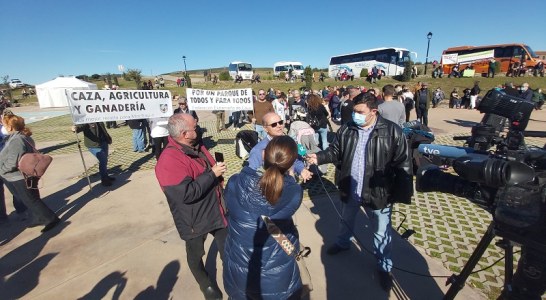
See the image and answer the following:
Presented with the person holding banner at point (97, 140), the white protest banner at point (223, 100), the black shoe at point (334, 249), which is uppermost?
the white protest banner at point (223, 100)

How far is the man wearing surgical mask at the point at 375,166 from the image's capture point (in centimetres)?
256

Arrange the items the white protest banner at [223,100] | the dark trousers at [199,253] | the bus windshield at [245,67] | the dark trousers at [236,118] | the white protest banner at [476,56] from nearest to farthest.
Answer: the dark trousers at [199,253], the white protest banner at [223,100], the dark trousers at [236,118], the white protest banner at [476,56], the bus windshield at [245,67]

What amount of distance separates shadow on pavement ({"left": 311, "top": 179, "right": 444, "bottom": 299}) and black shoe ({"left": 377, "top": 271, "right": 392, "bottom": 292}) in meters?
0.04

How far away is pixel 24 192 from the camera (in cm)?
397

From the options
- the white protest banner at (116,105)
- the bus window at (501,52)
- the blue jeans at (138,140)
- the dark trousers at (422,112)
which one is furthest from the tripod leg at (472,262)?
the bus window at (501,52)

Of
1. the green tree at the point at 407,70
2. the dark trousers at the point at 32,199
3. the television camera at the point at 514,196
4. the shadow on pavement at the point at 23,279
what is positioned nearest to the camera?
the television camera at the point at 514,196

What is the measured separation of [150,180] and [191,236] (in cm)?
439

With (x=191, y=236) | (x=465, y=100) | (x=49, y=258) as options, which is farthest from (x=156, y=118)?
(x=465, y=100)

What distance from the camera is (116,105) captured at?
19.1ft

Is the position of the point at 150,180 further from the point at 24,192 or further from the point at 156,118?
the point at 24,192

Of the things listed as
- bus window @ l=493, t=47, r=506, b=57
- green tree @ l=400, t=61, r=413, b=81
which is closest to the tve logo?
green tree @ l=400, t=61, r=413, b=81

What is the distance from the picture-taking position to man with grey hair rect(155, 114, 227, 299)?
7.19 ft

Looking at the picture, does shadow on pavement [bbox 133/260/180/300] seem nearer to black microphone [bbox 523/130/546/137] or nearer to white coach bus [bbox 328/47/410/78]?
black microphone [bbox 523/130/546/137]

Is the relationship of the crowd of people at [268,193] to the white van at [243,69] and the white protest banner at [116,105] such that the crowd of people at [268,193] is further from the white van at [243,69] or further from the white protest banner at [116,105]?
the white van at [243,69]
